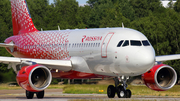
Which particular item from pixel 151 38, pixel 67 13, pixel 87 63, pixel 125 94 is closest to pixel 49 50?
pixel 87 63

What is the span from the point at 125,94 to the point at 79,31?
639 cm

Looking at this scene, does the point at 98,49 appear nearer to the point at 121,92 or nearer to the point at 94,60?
the point at 94,60

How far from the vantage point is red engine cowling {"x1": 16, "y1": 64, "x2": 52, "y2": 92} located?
2398 centimetres

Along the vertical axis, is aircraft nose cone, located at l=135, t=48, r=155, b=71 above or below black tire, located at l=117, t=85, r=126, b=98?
above

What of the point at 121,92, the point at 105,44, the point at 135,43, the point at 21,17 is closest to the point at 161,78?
the point at 121,92

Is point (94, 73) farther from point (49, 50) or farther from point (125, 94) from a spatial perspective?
point (49, 50)

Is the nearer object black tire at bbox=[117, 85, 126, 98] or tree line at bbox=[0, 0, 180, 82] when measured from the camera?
black tire at bbox=[117, 85, 126, 98]

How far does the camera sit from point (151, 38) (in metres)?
62.2

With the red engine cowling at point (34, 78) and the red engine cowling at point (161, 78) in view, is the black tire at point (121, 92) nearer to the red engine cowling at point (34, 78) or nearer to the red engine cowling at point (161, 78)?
the red engine cowling at point (161, 78)

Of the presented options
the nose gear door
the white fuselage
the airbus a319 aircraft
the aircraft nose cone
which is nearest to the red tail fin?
the white fuselage

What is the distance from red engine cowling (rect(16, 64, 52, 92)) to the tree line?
29882 millimetres

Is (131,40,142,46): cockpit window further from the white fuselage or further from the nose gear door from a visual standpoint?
the nose gear door

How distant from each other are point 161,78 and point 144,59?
458cm

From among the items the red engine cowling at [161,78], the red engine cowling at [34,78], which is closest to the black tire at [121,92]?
the red engine cowling at [161,78]
